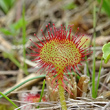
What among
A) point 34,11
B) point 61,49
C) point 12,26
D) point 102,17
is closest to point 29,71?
point 12,26

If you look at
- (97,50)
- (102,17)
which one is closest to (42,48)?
(97,50)

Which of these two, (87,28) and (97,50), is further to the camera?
(87,28)

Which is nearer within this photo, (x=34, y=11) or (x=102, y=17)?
(x=102, y=17)

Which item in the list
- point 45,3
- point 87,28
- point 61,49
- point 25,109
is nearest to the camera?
point 61,49

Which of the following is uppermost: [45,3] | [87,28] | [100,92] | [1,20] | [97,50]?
[45,3]

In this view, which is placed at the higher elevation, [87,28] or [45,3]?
[45,3]

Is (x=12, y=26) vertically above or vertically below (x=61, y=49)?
above

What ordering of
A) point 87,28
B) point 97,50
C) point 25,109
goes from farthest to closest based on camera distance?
point 87,28, point 97,50, point 25,109

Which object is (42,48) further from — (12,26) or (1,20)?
(1,20)

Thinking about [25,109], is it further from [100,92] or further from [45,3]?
[45,3]
